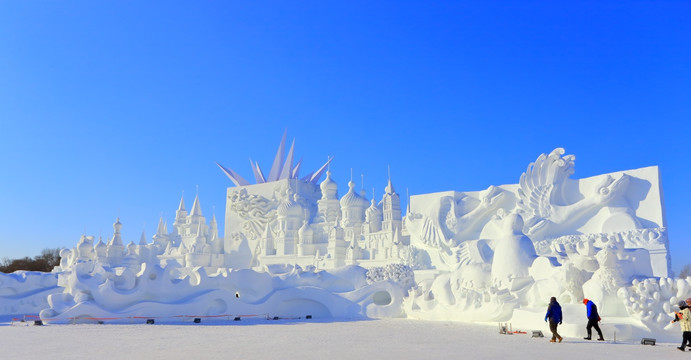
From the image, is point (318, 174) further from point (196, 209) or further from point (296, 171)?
point (196, 209)

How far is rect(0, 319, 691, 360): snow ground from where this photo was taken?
762 centimetres

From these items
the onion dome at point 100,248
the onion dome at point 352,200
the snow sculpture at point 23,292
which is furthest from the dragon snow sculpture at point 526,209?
the onion dome at point 100,248

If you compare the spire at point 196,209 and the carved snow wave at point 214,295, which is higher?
the spire at point 196,209

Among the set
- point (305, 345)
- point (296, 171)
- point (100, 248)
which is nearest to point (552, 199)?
point (305, 345)

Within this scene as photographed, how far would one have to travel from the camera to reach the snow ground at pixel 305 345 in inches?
300

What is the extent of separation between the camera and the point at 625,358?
732 cm

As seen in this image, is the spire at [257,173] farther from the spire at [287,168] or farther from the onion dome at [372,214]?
the onion dome at [372,214]

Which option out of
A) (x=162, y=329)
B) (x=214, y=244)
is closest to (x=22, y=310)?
(x=162, y=329)

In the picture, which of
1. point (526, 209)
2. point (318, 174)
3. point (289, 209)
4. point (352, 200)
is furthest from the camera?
point (318, 174)

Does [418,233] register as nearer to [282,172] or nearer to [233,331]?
[233,331]

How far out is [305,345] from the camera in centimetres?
888

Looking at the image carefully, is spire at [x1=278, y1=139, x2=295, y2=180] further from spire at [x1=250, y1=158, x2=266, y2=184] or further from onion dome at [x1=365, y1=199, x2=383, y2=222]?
onion dome at [x1=365, y1=199, x2=383, y2=222]

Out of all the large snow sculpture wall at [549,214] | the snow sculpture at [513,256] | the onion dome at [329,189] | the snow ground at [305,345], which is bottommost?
the snow ground at [305,345]

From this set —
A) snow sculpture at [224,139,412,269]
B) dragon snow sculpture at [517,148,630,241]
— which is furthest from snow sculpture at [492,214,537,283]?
snow sculpture at [224,139,412,269]
